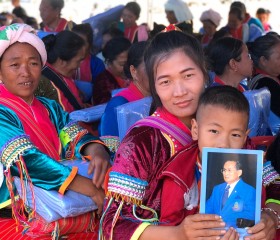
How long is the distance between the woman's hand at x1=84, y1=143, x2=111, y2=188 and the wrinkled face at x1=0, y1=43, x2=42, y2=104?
419 millimetres

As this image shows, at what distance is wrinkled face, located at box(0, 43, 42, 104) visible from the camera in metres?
2.74

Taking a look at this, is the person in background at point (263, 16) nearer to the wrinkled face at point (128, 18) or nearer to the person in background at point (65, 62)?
the wrinkled face at point (128, 18)

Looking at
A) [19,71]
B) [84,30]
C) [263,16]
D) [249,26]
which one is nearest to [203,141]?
[19,71]

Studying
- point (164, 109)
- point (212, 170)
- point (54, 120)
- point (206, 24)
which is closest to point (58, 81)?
point (54, 120)

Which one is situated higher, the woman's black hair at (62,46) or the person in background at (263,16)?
the person in background at (263,16)

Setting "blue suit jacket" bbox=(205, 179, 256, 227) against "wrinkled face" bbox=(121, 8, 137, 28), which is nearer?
"blue suit jacket" bbox=(205, 179, 256, 227)

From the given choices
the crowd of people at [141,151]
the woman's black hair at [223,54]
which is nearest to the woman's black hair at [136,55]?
the crowd of people at [141,151]

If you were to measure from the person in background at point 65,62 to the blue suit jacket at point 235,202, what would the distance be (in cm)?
298

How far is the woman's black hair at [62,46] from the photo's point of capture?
510cm

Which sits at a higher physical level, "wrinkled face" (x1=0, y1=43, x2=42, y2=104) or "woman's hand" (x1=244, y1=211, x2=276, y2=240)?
"wrinkled face" (x1=0, y1=43, x2=42, y2=104)

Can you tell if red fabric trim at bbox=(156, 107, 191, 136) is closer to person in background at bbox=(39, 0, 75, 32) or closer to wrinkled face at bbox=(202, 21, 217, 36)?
person in background at bbox=(39, 0, 75, 32)

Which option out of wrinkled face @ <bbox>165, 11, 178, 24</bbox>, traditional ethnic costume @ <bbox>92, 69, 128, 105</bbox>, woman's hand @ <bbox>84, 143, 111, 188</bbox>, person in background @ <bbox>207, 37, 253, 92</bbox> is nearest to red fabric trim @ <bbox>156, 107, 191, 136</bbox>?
woman's hand @ <bbox>84, 143, 111, 188</bbox>

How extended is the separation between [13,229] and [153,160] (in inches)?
34.2

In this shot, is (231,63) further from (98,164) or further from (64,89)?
(98,164)
